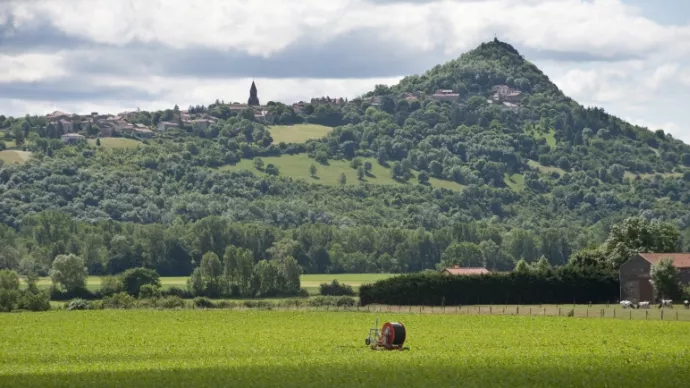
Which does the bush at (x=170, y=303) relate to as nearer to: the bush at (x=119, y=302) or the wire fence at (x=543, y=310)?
the bush at (x=119, y=302)

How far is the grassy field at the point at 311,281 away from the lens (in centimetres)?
15676

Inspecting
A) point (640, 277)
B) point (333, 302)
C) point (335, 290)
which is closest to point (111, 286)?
point (335, 290)

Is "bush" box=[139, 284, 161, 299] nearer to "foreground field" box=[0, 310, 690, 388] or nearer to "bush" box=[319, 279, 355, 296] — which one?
"bush" box=[319, 279, 355, 296]

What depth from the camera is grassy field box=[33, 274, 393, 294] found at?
514ft

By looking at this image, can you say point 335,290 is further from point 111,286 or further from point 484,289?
point 484,289

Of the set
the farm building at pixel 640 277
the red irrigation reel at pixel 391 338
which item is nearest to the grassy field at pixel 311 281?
the farm building at pixel 640 277

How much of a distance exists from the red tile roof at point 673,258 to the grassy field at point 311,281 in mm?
46771

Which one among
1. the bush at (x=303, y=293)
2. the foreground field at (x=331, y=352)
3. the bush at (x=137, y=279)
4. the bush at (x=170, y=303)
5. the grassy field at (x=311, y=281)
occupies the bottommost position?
the grassy field at (x=311, y=281)

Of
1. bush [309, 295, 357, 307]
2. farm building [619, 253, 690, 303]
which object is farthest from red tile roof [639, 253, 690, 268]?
bush [309, 295, 357, 307]

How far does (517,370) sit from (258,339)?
20.2 metres

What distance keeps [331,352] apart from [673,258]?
5781 centimetres

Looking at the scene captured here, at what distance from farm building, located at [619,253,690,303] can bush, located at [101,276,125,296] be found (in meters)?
51.9

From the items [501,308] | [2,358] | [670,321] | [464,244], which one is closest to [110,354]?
[2,358]

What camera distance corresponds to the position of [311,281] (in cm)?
17600
